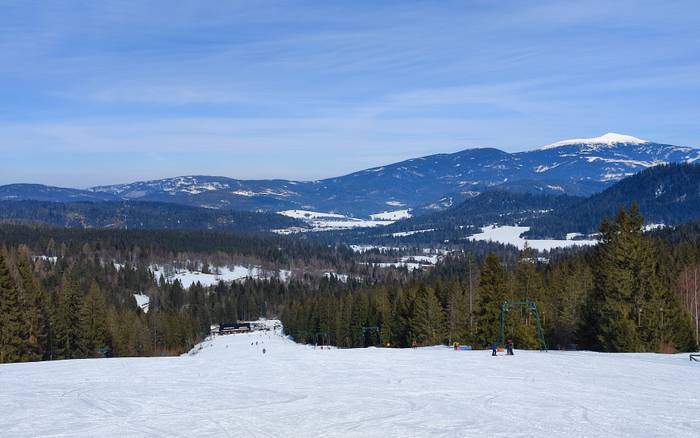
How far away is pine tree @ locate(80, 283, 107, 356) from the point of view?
2795 inches

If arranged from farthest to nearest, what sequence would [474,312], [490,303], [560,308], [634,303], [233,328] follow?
[233,328], [560,308], [474,312], [490,303], [634,303]

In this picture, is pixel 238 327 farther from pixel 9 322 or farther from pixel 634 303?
pixel 634 303

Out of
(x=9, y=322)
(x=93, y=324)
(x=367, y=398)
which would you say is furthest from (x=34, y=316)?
(x=367, y=398)

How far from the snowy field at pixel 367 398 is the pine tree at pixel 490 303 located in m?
13.4

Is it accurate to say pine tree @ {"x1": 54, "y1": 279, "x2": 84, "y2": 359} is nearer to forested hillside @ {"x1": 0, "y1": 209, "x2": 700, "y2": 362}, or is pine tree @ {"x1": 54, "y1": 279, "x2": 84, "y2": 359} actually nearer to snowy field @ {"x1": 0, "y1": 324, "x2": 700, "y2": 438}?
forested hillside @ {"x1": 0, "y1": 209, "x2": 700, "y2": 362}

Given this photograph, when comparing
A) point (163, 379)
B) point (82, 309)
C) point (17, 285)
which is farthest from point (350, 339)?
point (163, 379)

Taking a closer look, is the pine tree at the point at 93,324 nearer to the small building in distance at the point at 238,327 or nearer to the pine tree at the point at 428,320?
the pine tree at the point at 428,320

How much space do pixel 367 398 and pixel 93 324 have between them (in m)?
54.5

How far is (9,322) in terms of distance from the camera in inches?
2275

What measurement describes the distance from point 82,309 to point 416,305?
3798 cm

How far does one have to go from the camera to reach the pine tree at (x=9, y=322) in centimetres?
5728

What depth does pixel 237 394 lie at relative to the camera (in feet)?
94.4

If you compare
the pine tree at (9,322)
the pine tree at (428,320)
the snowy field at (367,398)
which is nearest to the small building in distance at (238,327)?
the pine tree at (428,320)

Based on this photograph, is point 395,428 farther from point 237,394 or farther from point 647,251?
point 647,251
